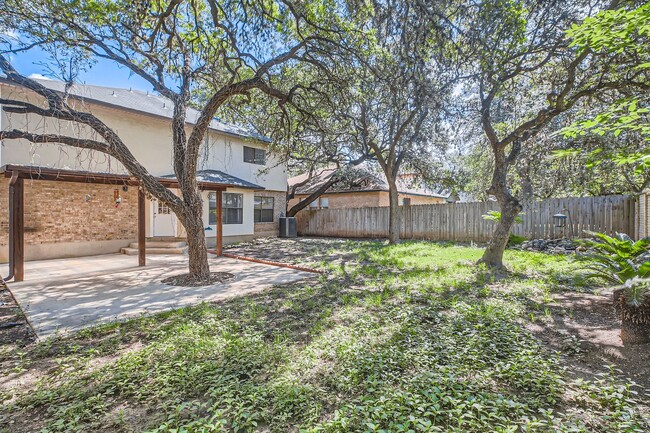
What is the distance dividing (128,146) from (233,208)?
465 centimetres

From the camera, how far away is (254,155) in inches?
612

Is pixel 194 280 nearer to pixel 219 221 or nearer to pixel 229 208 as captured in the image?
pixel 219 221

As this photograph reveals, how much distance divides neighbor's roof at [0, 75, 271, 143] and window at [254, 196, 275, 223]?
321cm

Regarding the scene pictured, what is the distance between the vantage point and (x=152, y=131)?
11.5m

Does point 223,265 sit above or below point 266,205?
below

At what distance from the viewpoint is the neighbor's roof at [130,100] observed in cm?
980

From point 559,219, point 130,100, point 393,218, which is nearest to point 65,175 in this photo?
point 130,100

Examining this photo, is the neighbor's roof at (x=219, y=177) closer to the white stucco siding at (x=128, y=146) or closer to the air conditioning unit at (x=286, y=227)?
the white stucco siding at (x=128, y=146)

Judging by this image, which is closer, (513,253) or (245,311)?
(245,311)

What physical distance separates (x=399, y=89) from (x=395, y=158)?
729cm

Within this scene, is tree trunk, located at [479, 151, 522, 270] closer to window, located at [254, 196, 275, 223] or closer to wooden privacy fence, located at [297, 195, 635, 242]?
wooden privacy fence, located at [297, 195, 635, 242]

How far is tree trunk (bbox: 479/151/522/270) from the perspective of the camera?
731 cm

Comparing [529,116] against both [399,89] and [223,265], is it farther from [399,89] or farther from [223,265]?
[223,265]

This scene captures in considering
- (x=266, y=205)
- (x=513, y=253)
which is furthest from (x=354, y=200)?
(x=513, y=253)
